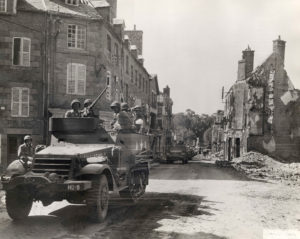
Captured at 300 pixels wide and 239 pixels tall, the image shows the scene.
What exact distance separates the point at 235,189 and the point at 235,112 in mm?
22476

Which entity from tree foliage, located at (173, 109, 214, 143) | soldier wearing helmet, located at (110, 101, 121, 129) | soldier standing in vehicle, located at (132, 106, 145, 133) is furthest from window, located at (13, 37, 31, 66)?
tree foliage, located at (173, 109, 214, 143)

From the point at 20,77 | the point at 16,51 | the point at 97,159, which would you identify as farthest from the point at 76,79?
the point at 97,159

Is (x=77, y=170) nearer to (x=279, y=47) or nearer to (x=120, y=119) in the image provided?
(x=120, y=119)

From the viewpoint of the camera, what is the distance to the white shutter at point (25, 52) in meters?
23.4

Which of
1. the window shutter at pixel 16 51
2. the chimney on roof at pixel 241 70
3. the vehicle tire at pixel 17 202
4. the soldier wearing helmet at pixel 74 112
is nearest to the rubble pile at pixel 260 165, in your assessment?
the chimney on roof at pixel 241 70

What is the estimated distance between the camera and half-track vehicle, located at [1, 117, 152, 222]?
8.23 m

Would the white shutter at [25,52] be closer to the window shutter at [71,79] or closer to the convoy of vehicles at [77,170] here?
the window shutter at [71,79]

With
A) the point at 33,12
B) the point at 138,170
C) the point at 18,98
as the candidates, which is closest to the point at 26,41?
the point at 33,12

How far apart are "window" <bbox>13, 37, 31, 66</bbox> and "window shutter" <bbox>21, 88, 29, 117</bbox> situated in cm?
149

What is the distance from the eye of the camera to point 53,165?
8641 mm

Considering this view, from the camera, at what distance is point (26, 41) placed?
23.4 m

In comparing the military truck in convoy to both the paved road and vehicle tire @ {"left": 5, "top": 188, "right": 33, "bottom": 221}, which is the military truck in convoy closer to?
vehicle tire @ {"left": 5, "top": 188, "right": 33, "bottom": 221}

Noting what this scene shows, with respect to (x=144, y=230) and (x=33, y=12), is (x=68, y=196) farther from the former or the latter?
(x=33, y=12)

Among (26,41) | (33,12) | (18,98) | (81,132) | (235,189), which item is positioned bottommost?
(235,189)
